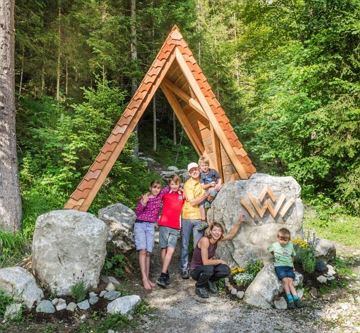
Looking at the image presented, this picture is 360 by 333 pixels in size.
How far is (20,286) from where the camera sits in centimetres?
516

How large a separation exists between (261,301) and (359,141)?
282 inches

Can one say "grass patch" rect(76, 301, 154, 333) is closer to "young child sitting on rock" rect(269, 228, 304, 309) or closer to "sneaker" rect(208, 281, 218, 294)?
"sneaker" rect(208, 281, 218, 294)

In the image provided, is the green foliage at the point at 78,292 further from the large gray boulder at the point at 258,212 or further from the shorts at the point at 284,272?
the shorts at the point at 284,272

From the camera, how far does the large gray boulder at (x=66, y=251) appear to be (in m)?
5.53

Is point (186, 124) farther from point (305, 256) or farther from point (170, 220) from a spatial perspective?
point (305, 256)

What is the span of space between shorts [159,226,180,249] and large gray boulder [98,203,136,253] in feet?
2.70

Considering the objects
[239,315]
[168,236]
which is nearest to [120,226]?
[168,236]

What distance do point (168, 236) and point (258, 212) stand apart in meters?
1.70

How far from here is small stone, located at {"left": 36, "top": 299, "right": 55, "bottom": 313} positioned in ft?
16.6

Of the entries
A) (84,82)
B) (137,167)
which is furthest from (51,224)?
(84,82)

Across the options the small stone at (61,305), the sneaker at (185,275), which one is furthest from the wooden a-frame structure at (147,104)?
the sneaker at (185,275)

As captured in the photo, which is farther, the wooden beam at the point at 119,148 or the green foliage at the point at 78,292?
the wooden beam at the point at 119,148

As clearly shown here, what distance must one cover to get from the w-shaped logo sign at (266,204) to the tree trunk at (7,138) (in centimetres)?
438

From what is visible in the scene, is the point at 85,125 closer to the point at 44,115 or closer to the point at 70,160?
the point at 70,160
